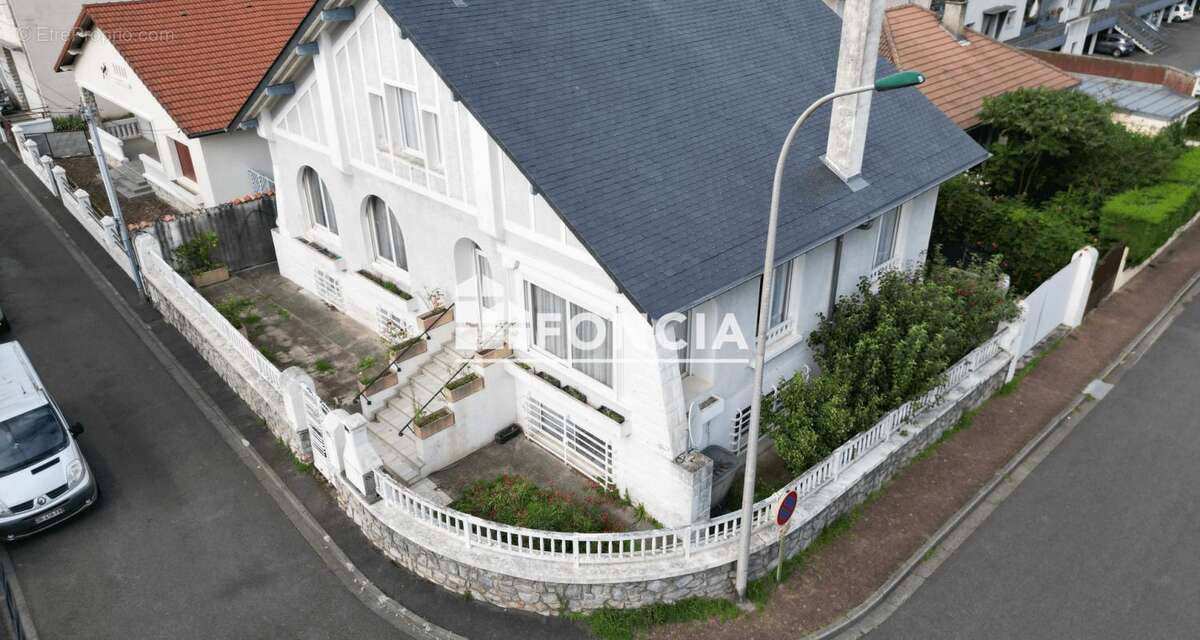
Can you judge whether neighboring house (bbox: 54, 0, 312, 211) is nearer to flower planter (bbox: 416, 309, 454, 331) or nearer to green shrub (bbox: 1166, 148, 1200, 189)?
flower planter (bbox: 416, 309, 454, 331)

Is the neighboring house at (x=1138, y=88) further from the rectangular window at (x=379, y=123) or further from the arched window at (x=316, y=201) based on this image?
the arched window at (x=316, y=201)

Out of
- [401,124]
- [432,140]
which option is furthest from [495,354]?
[401,124]

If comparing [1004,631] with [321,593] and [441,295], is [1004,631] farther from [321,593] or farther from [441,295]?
[441,295]

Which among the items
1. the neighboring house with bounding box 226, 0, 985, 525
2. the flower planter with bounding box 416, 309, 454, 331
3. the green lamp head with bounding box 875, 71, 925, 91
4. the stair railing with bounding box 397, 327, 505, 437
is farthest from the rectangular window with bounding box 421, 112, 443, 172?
the green lamp head with bounding box 875, 71, 925, 91

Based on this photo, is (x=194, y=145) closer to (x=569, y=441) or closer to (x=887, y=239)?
(x=569, y=441)

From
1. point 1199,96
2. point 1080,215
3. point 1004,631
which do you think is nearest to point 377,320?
point 1004,631

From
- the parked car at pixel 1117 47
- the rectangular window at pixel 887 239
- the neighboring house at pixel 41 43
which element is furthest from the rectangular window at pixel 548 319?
the parked car at pixel 1117 47
